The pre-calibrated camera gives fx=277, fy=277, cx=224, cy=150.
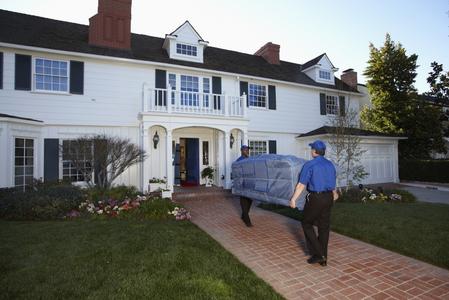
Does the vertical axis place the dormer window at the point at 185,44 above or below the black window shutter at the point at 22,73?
above

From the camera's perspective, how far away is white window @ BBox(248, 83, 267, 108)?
49.1 ft

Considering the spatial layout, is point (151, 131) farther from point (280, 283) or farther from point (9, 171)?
point (280, 283)

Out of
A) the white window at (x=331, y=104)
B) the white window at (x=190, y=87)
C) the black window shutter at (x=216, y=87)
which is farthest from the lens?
the white window at (x=331, y=104)

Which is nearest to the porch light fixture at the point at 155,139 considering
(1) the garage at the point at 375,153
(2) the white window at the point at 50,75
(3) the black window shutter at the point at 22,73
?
(2) the white window at the point at 50,75

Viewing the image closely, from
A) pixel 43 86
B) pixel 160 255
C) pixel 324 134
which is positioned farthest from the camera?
pixel 324 134

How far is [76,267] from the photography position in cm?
422

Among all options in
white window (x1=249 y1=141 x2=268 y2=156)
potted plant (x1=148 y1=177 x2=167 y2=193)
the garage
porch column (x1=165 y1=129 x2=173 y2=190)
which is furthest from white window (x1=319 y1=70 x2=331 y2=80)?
potted plant (x1=148 y1=177 x2=167 y2=193)

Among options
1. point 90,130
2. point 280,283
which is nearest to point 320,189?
point 280,283

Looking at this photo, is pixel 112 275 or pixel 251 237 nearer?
pixel 112 275

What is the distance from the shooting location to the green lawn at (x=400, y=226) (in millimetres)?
5055

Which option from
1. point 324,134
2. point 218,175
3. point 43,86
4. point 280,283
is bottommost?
point 280,283

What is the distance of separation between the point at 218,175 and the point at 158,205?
5827 millimetres

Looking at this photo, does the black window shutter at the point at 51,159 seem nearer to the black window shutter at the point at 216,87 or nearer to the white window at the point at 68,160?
the white window at the point at 68,160

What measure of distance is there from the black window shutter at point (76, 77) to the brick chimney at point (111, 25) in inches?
63.7
